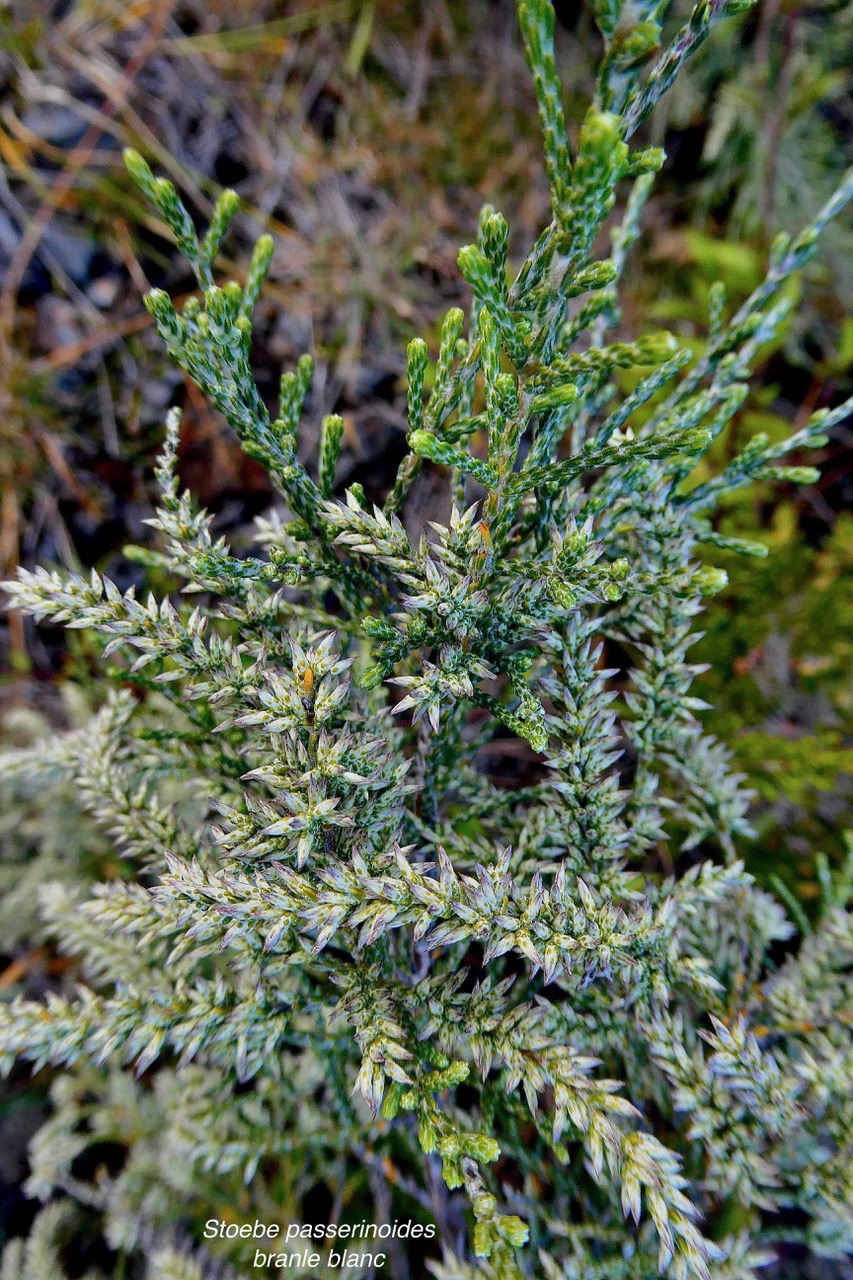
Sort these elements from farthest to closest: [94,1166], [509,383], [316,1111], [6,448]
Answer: [6,448], [94,1166], [316,1111], [509,383]

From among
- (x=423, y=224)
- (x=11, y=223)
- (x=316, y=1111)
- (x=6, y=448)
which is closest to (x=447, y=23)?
(x=423, y=224)

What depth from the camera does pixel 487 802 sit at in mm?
1685

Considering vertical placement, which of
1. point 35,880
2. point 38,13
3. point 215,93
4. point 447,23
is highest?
point 447,23

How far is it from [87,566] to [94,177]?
167cm

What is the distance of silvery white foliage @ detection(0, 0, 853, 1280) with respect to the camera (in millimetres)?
1224

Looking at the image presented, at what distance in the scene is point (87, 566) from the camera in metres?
3.17

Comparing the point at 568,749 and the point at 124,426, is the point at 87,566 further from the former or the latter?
the point at 568,749

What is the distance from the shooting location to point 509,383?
1137mm

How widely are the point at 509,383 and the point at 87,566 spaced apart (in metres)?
2.54

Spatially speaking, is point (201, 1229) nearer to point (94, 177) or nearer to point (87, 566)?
point (87, 566)

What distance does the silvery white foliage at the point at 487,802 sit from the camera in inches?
48.2

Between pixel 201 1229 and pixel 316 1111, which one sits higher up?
pixel 316 1111

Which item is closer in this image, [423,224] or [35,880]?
[35,880]

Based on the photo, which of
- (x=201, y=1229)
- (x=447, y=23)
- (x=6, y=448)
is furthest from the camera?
(x=447, y=23)
